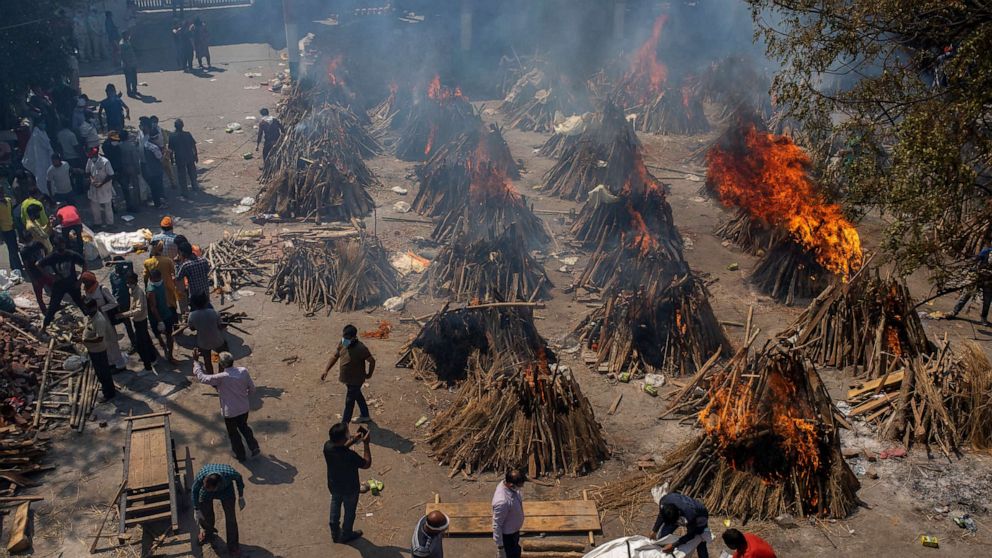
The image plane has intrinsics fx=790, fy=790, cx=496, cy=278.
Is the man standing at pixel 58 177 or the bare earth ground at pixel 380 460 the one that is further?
the man standing at pixel 58 177

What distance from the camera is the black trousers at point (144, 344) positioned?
1094 centimetres

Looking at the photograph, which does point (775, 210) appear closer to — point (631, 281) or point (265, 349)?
point (631, 281)

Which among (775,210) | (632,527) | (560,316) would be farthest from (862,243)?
(632,527)

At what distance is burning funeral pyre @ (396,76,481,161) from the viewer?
2072 cm

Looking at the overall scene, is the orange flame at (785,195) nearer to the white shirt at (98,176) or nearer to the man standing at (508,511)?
the man standing at (508,511)

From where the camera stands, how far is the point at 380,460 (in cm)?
972

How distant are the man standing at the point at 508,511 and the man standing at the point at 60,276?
298 inches

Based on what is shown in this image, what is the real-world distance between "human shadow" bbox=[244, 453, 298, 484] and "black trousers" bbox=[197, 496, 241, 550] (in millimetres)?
1168

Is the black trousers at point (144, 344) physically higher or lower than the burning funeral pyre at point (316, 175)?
lower

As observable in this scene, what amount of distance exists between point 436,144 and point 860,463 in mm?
13903

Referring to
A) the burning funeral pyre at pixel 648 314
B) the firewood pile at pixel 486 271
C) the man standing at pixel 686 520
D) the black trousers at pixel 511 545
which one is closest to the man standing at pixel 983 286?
the burning funeral pyre at pixel 648 314

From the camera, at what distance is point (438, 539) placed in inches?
276

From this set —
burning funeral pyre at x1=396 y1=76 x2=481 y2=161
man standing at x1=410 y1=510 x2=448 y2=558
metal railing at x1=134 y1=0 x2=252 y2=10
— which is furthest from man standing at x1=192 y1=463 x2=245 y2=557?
metal railing at x1=134 y1=0 x2=252 y2=10

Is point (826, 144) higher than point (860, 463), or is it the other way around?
point (826, 144)
